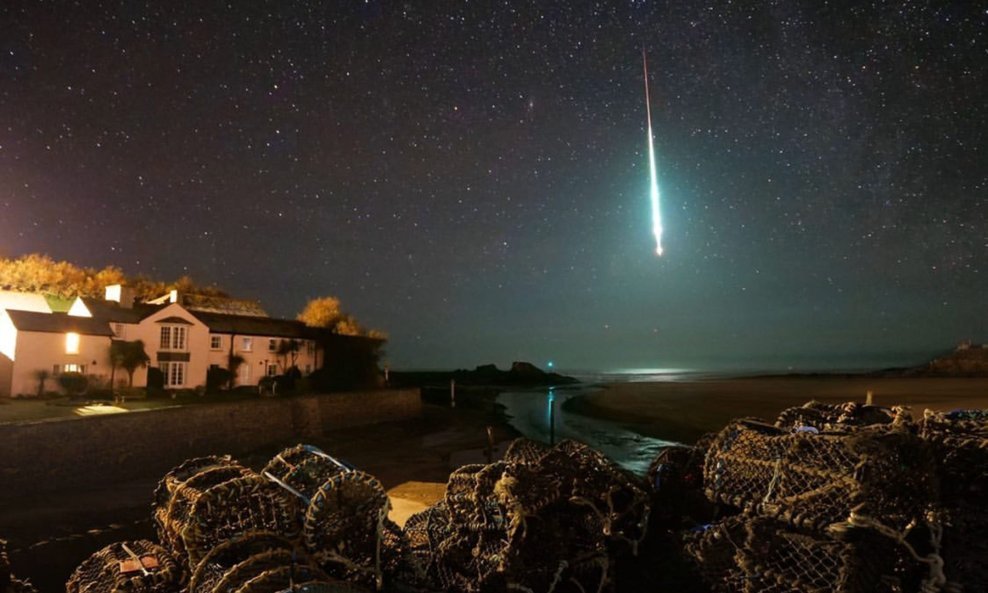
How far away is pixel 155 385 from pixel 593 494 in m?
33.0

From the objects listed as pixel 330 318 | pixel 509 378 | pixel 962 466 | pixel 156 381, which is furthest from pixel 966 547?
pixel 509 378

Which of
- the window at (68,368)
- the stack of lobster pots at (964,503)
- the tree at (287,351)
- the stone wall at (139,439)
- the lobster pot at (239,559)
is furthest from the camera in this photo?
the tree at (287,351)

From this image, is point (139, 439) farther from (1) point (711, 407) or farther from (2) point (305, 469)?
(1) point (711, 407)

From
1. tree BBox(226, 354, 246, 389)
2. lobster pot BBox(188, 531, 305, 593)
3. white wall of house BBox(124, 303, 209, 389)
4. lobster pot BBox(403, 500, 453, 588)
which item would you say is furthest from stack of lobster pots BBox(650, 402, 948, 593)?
tree BBox(226, 354, 246, 389)

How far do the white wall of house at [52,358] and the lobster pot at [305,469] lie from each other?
27.7m

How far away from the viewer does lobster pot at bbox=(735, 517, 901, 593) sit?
386cm

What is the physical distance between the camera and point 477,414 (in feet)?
144

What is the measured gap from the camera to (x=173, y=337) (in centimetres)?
3416

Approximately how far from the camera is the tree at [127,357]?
30141mm

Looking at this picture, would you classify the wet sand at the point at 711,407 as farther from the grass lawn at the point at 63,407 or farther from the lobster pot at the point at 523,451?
the grass lawn at the point at 63,407

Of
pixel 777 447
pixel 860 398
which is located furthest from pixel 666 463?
pixel 860 398

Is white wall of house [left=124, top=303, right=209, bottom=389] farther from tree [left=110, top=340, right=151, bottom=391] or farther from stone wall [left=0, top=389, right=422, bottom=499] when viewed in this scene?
stone wall [left=0, top=389, right=422, bottom=499]

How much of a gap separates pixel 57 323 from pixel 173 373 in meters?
7.03

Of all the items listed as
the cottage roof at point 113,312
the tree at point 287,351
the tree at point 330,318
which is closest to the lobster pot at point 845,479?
the cottage roof at point 113,312
